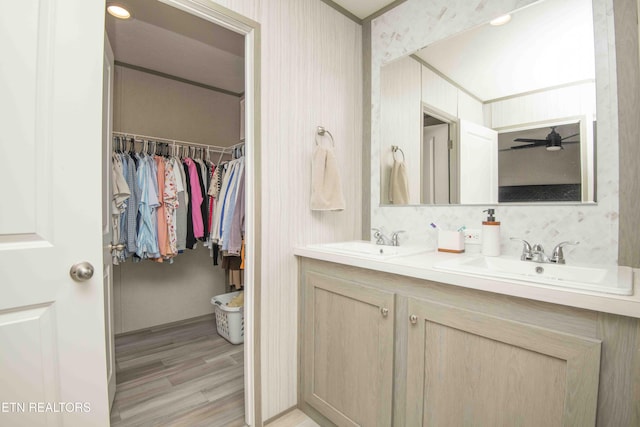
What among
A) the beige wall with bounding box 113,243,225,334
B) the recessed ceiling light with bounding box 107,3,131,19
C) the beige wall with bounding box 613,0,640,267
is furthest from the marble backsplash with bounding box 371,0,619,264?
the beige wall with bounding box 113,243,225,334

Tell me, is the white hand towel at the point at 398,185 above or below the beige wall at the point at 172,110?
below

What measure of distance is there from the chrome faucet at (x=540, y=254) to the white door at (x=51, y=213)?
1729mm

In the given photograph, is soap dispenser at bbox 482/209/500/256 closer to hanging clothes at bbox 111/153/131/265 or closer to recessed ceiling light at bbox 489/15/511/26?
recessed ceiling light at bbox 489/15/511/26

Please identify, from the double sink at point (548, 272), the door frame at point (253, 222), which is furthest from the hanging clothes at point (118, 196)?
the double sink at point (548, 272)

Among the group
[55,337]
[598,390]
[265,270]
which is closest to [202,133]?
[265,270]

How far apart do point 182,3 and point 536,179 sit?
5.93ft

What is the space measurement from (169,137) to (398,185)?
7.39 feet

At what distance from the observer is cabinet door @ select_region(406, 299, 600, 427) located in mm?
818

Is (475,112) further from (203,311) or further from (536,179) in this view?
(203,311)

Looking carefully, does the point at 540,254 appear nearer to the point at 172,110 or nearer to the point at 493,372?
the point at 493,372

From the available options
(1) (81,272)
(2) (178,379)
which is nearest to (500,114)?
(1) (81,272)

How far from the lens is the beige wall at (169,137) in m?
2.65

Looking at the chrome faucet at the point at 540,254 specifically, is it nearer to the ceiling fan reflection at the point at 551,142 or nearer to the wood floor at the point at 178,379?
the ceiling fan reflection at the point at 551,142

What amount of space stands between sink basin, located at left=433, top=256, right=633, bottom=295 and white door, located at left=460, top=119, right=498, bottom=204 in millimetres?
360
